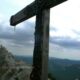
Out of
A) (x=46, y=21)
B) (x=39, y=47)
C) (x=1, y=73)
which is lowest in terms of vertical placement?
(x=1, y=73)

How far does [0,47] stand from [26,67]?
2.43 metres

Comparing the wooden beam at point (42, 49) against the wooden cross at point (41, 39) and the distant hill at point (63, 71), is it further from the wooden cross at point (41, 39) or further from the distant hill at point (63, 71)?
the distant hill at point (63, 71)

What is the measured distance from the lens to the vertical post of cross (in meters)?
5.44

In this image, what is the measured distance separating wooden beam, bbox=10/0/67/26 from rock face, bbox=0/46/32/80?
1.14 metres

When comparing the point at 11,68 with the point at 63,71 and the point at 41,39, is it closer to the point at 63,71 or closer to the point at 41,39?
the point at 41,39

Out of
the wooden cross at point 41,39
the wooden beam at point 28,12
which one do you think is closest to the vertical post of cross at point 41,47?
the wooden cross at point 41,39

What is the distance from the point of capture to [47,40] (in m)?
5.50

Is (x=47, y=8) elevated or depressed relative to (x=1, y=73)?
elevated

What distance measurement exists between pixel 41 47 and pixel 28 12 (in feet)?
3.21

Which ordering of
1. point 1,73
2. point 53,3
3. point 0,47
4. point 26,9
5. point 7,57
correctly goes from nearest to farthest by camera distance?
point 53,3
point 26,9
point 1,73
point 7,57
point 0,47

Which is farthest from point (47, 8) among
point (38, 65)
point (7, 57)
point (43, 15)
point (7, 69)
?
point (7, 57)

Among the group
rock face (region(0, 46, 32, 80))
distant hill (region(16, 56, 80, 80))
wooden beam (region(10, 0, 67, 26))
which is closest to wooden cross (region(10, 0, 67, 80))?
wooden beam (region(10, 0, 67, 26))

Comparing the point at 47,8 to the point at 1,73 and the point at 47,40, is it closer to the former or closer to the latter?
the point at 47,40

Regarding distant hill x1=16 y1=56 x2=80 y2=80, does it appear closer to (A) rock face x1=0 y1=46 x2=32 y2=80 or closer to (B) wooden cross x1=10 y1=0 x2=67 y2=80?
(A) rock face x1=0 y1=46 x2=32 y2=80
